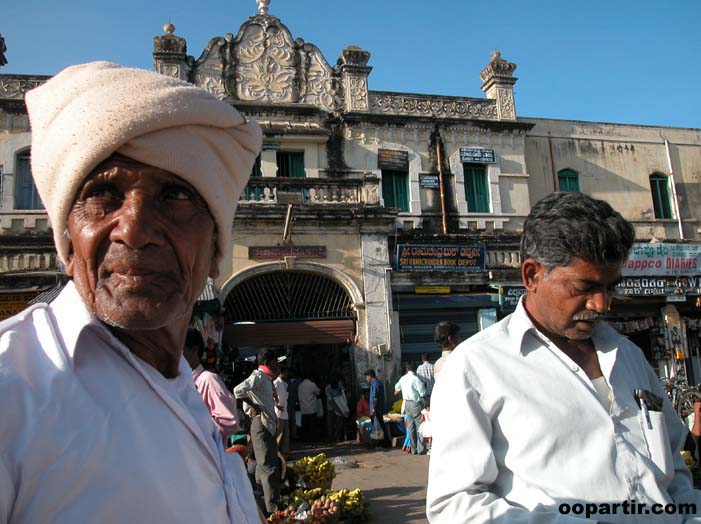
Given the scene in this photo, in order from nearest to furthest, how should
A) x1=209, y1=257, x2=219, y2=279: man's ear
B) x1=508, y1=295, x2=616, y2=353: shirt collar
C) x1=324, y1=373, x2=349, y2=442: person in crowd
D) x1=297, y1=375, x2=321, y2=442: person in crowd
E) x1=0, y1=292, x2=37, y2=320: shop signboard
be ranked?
x1=209, y1=257, x2=219, y2=279: man's ear
x1=508, y1=295, x2=616, y2=353: shirt collar
x1=0, y1=292, x2=37, y2=320: shop signboard
x1=324, y1=373, x2=349, y2=442: person in crowd
x1=297, y1=375, x2=321, y2=442: person in crowd

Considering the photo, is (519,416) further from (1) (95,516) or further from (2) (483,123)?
(2) (483,123)

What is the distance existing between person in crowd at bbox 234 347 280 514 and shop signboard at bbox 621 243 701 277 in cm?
1200

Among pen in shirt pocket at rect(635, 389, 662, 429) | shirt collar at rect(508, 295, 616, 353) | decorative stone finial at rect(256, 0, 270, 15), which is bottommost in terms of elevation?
pen in shirt pocket at rect(635, 389, 662, 429)

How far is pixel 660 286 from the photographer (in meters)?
15.2

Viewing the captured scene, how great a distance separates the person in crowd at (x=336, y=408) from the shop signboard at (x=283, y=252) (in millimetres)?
2927

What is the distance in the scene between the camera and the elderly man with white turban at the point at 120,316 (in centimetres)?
83

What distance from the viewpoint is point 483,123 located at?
607 inches

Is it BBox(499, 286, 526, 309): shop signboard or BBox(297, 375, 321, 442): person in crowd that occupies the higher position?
BBox(499, 286, 526, 309): shop signboard

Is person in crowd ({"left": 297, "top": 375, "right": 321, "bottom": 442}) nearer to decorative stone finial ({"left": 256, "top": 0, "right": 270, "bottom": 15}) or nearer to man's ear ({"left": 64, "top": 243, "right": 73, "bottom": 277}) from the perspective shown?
decorative stone finial ({"left": 256, "top": 0, "right": 270, "bottom": 15})

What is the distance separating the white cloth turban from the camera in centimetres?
108

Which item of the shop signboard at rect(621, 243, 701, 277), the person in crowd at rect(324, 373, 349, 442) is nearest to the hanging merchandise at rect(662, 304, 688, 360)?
the shop signboard at rect(621, 243, 701, 277)

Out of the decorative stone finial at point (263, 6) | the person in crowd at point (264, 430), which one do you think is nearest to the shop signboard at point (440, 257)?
the person in crowd at point (264, 430)

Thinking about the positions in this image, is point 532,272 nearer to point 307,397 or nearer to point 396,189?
point 307,397

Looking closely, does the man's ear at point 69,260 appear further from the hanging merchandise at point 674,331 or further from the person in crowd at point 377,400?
the hanging merchandise at point 674,331
